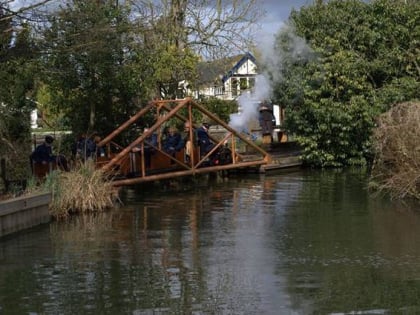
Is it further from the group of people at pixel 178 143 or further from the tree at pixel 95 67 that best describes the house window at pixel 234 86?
the group of people at pixel 178 143

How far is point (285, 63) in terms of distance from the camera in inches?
1106

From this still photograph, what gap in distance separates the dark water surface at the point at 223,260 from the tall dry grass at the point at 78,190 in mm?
474

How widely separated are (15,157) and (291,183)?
7.96 m

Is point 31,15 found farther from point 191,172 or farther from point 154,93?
point 154,93

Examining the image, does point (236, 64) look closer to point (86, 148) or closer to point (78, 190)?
point (86, 148)

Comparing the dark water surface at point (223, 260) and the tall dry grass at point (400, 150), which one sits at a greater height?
the tall dry grass at point (400, 150)

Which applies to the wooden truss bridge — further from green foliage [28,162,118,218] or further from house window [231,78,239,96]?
house window [231,78,239,96]

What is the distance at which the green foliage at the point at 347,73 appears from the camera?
25.8 metres

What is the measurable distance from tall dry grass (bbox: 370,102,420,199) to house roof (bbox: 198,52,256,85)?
1232 centimetres

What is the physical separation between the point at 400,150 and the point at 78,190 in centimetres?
749

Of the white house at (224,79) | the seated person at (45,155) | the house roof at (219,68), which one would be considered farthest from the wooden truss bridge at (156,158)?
the house roof at (219,68)

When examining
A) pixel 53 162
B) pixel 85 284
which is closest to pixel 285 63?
pixel 53 162

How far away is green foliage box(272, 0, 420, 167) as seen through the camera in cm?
2584

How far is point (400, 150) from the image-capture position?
18266 millimetres
